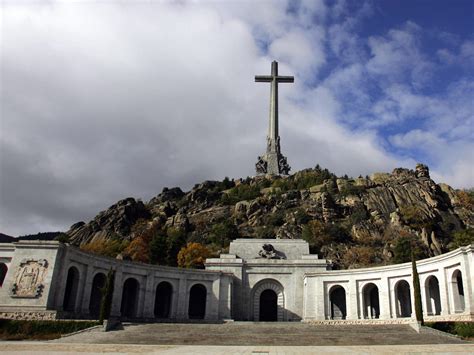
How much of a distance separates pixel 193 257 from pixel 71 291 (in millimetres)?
29267

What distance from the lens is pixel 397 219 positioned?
8388cm

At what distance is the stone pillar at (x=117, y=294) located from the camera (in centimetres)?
3991

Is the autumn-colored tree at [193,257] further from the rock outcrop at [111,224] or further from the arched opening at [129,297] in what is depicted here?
the rock outcrop at [111,224]

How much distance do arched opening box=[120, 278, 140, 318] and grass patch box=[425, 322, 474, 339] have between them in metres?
27.6

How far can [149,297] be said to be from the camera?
42625 millimetres

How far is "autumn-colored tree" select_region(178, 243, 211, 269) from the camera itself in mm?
63109

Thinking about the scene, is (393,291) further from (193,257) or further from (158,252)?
(158,252)

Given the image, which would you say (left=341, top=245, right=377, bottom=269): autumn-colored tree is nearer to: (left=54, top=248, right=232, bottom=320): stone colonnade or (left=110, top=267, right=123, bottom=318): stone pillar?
(left=54, top=248, right=232, bottom=320): stone colonnade

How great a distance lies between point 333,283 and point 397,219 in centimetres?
4537

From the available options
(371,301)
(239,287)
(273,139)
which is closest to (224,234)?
(273,139)

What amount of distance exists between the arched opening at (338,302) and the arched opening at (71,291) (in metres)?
25.8

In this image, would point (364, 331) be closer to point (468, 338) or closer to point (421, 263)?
point (468, 338)

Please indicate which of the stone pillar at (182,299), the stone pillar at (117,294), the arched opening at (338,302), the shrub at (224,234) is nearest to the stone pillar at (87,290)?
the stone pillar at (117,294)

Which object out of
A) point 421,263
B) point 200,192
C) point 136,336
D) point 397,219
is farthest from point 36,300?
point 200,192
